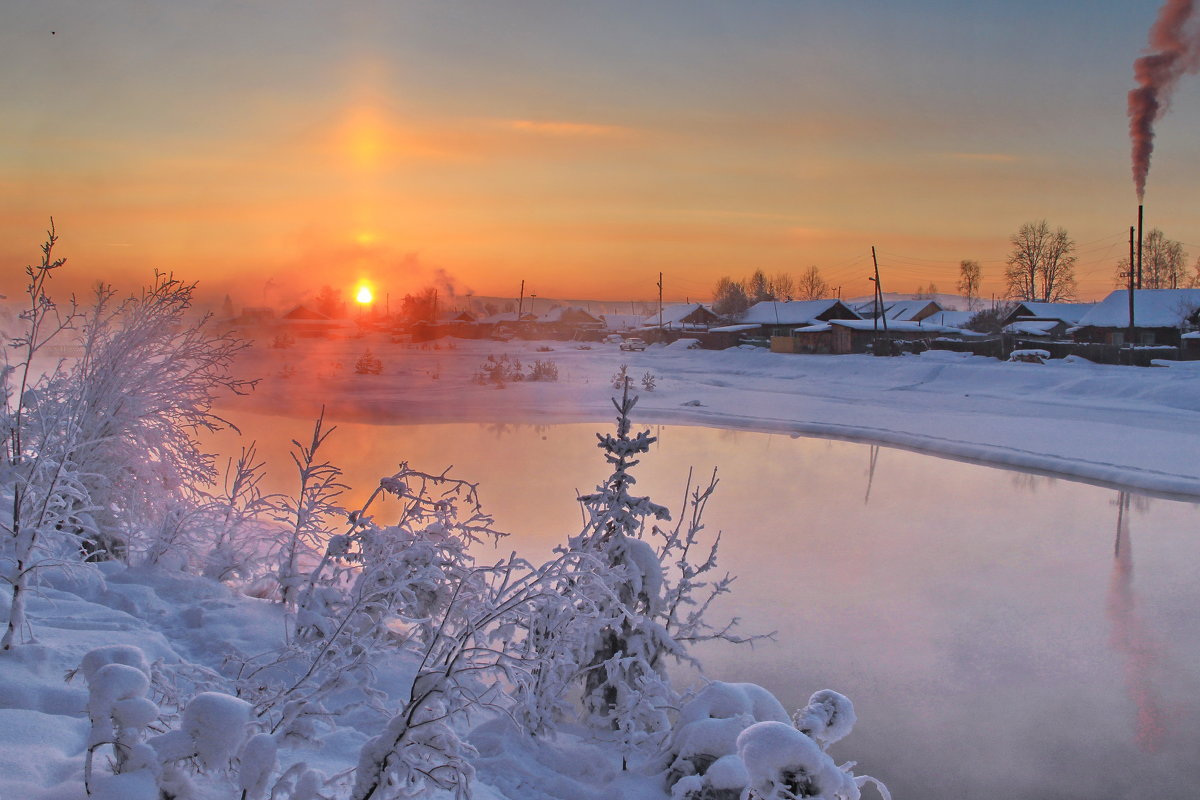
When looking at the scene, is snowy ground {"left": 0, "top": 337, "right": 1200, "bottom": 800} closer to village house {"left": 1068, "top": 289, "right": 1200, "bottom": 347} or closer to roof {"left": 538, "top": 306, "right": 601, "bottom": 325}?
village house {"left": 1068, "top": 289, "right": 1200, "bottom": 347}

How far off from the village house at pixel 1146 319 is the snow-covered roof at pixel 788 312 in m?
20.5

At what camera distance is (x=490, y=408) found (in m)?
30.4

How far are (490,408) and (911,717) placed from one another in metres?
24.1

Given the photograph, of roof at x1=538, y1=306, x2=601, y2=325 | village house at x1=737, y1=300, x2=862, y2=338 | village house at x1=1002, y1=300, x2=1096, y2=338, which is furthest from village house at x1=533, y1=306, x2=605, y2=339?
village house at x1=1002, y1=300, x2=1096, y2=338

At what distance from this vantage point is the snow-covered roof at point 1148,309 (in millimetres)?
47369

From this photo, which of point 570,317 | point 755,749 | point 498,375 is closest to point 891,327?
point 498,375

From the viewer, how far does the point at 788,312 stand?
2820 inches

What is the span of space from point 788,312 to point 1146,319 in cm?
2843

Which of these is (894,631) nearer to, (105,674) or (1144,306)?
(105,674)

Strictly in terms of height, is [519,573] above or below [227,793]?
below

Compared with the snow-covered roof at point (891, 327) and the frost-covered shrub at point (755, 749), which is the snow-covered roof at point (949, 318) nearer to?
the snow-covered roof at point (891, 327)

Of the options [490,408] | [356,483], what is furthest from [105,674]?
[490,408]

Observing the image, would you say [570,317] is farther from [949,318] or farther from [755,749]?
[755,749]

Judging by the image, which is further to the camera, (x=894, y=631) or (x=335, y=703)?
(x=894, y=631)
